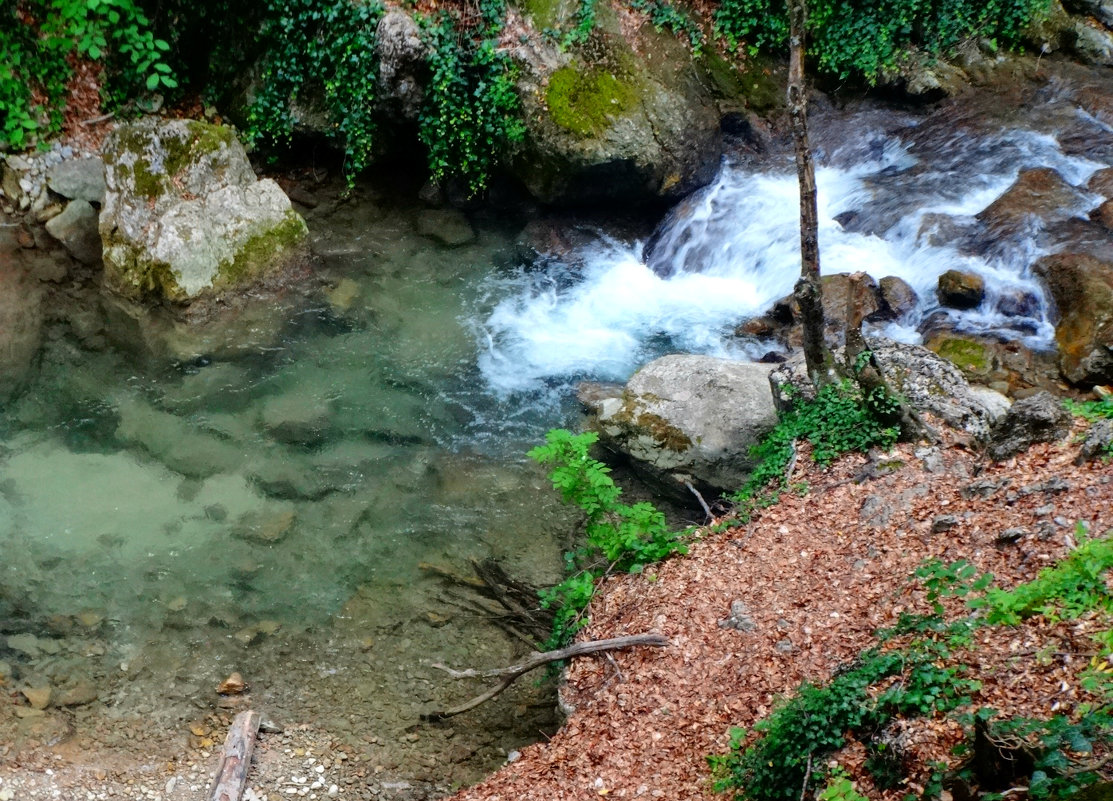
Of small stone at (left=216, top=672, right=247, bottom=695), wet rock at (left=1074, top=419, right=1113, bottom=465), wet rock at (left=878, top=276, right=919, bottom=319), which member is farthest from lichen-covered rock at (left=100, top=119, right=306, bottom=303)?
wet rock at (left=1074, top=419, right=1113, bottom=465)

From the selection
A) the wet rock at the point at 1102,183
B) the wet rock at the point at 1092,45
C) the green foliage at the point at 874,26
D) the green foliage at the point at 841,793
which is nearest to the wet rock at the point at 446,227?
the green foliage at the point at 874,26

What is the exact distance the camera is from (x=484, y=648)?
23.2 ft

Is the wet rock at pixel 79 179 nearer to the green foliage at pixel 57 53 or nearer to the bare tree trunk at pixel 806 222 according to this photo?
the green foliage at pixel 57 53

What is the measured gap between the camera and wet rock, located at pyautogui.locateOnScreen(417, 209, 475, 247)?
467 inches

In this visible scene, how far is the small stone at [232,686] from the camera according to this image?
6637mm

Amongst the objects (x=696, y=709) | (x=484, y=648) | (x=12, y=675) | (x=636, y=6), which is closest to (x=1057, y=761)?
(x=696, y=709)

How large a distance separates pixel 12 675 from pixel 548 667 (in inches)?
160

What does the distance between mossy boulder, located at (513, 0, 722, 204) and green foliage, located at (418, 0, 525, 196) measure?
258 mm

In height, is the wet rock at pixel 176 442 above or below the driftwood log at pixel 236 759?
above

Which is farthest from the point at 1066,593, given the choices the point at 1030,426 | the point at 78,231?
the point at 78,231

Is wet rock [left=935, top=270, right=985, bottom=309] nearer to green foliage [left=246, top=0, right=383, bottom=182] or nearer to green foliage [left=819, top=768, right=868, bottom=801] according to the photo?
green foliage [left=819, top=768, right=868, bottom=801]

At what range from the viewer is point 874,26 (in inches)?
490

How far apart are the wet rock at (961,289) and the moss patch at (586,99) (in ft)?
14.6

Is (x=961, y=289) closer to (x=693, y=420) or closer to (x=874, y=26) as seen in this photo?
(x=693, y=420)
